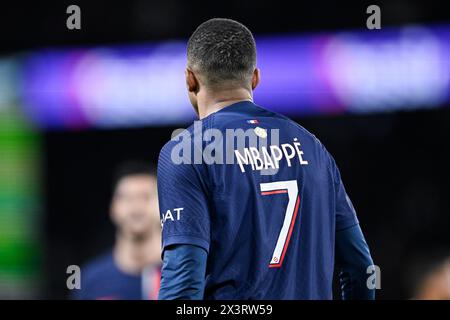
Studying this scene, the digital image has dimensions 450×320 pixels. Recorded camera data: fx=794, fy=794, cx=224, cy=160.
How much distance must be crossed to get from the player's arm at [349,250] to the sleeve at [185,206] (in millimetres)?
565

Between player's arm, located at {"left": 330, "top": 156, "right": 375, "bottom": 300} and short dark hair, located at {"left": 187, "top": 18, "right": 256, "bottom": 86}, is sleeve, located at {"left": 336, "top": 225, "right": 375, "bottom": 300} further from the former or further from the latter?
short dark hair, located at {"left": 187, "top": 18, "right": 256, "bottom": 86}

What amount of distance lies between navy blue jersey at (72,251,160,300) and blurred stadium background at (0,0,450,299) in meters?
1.96

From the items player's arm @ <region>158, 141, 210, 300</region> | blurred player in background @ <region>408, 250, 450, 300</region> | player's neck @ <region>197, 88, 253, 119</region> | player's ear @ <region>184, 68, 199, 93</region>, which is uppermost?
player's ear @ <region>184, 68, 199, 93</region>

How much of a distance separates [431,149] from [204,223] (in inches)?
272

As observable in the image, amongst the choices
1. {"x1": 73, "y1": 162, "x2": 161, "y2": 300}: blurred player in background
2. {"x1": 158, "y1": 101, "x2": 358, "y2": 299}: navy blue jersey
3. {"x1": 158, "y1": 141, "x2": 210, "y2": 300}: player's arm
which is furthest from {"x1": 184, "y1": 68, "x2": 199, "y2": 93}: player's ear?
{"x1": 73, "y1": 162, "x2": 161, "y2": 300}: blurred player in background

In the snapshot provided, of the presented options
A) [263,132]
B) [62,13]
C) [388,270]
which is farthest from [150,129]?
[263,132]

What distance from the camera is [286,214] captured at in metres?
2.71

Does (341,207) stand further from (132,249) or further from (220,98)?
(132,249)

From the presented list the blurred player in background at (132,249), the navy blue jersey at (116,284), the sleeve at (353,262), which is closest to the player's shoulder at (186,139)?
the sleeve at (353,262)

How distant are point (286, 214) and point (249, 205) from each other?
15cm

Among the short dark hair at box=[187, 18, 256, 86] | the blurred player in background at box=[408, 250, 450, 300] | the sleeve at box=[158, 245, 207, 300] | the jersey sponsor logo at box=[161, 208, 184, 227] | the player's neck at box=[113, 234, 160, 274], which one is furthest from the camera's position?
the player's neck at box=[113, 234, 160, 274]

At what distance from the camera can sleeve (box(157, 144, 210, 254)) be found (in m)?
2.62
